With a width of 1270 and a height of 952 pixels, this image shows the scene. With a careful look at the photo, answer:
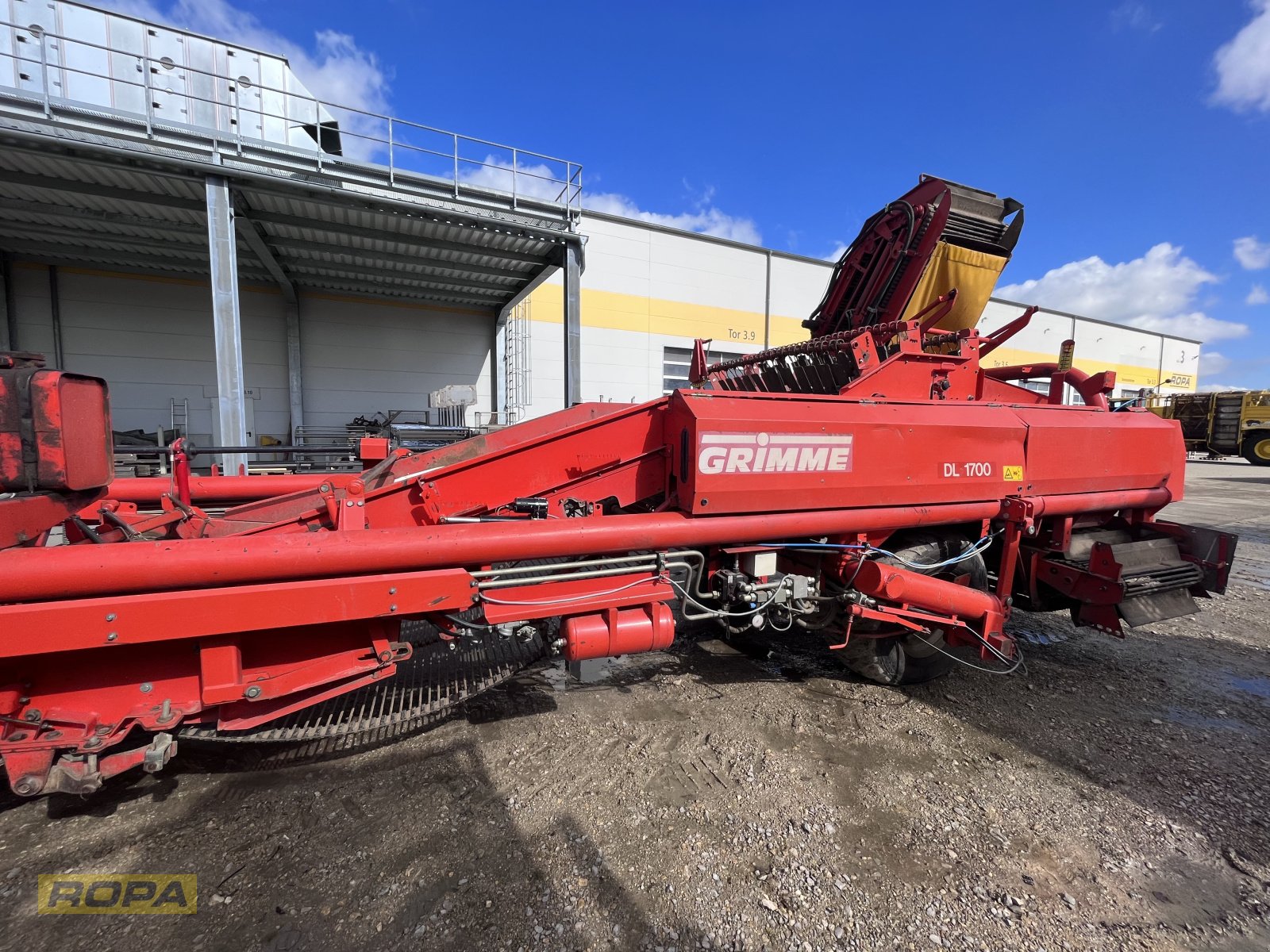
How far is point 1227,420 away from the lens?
22.0m

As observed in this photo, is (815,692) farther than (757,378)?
No

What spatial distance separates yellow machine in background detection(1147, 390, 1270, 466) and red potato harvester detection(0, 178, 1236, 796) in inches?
897

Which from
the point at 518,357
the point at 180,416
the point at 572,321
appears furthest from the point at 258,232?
the point at 518,357

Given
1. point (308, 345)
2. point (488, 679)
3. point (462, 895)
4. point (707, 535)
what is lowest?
point (462, 895)

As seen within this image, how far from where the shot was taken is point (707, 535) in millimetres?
2652

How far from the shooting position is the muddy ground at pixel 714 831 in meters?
1.86

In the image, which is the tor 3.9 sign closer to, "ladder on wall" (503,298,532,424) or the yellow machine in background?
"ladder on wall" (503,298,532,424)

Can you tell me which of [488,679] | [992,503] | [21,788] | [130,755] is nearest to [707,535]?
[488,679]

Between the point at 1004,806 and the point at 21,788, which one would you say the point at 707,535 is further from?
the point at 21,788

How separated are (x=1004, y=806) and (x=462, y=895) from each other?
2340 millimetres

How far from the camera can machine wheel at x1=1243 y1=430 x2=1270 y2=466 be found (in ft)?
68.4

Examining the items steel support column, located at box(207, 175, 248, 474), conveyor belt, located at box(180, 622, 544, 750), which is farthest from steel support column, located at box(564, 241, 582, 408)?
conveyor belt, located at box(180, 622, 544, 750)

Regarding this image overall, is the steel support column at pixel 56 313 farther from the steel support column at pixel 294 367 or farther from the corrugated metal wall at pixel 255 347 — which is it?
the steel support column at pixel 294 367

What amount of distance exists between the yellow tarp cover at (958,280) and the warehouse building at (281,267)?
20.6 ft
